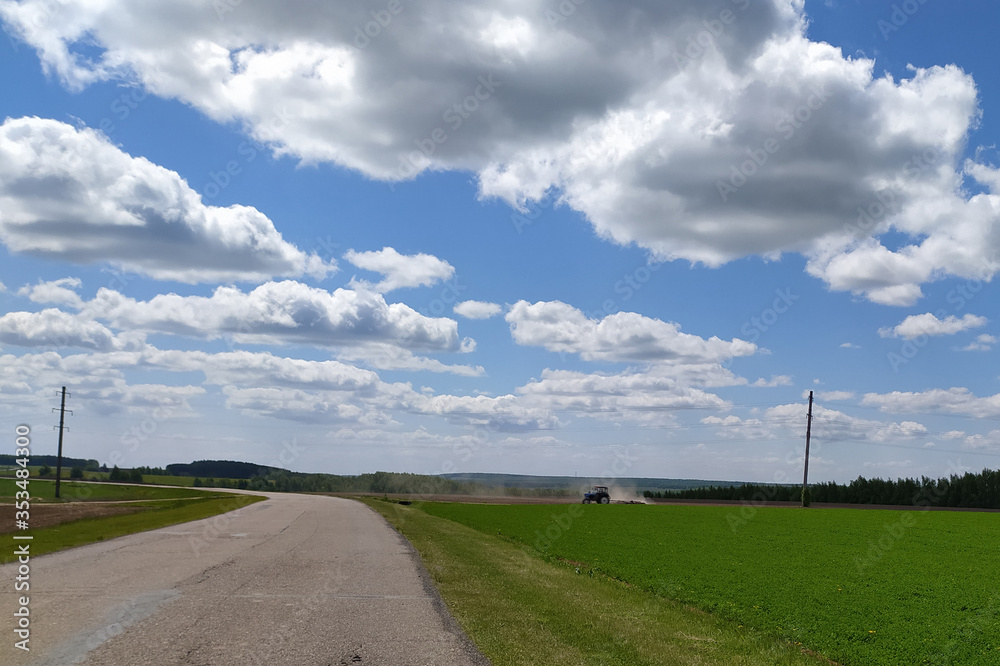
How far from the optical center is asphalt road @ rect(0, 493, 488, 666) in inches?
417

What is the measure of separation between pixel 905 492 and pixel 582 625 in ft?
355

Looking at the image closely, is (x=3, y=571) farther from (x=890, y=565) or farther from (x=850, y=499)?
(x=850, y=499)

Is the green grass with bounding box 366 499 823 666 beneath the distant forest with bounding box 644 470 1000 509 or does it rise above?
above

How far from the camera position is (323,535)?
33562 mm

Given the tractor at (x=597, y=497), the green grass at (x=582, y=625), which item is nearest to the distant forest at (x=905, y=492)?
the tractor at (x=597, y=497)

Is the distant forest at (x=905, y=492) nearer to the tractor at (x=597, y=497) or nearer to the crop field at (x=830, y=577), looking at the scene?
the tractor at (x=597, y=497)

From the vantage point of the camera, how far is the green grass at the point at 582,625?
456 inches

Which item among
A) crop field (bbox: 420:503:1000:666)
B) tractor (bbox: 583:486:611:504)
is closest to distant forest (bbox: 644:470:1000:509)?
tractor (bbox: 583:486:611:504)

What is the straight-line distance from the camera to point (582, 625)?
45.4 ft

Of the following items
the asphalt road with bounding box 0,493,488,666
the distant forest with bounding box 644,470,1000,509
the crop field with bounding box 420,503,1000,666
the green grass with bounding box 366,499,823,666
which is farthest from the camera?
the distant forest with bounding box 644,470,1000,509

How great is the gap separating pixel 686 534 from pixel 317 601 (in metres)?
29.2

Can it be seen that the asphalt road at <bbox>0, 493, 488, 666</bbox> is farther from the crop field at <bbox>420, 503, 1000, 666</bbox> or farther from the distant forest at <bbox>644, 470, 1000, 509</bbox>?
the distant forest at <bbox>644, 470, 1000, 509</bbox>

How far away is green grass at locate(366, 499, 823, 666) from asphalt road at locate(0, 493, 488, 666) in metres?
0.73

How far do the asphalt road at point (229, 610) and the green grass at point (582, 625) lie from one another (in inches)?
28.7
